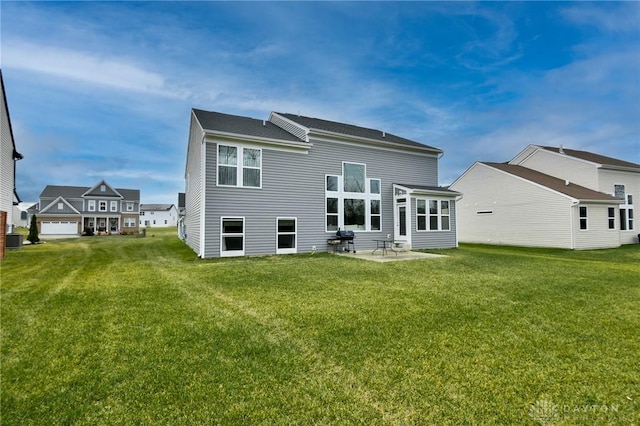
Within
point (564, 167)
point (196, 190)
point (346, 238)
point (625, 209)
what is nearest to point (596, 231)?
point (564, 167)

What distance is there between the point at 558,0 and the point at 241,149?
1564cm

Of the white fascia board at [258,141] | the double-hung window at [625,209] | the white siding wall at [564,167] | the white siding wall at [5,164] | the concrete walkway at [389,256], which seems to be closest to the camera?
the concrete walkway at [389,256]

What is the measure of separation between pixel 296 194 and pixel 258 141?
2.95 meters

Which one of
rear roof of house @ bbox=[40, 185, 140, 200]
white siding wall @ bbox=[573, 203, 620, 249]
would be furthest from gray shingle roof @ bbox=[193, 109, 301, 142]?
rear roof of house @ bbox=[40, 185, 140, 200]

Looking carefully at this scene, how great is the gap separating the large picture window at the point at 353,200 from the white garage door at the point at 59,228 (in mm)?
37613

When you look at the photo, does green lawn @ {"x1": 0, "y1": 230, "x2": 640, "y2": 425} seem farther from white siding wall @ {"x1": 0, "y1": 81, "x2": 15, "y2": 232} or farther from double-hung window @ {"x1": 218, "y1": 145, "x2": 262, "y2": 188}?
white siding wall @ {"x1": 0, "y1": 81, "x2": 15, "y2": 232}

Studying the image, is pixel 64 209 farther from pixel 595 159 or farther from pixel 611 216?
pixel 595 159

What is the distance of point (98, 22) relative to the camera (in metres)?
10.3

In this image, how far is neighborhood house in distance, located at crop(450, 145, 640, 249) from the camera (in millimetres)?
18016

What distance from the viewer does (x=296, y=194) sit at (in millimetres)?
13977

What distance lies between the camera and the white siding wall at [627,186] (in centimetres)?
2098

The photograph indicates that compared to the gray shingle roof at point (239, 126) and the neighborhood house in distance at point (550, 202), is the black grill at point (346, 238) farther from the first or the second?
Result: the neighborhood house in distance at point (550, 202)

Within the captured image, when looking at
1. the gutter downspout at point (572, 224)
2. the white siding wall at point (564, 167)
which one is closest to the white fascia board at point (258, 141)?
the gutter downspout at point (572, 224)

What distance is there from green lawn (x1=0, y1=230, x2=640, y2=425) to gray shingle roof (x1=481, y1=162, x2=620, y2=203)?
1395cm
